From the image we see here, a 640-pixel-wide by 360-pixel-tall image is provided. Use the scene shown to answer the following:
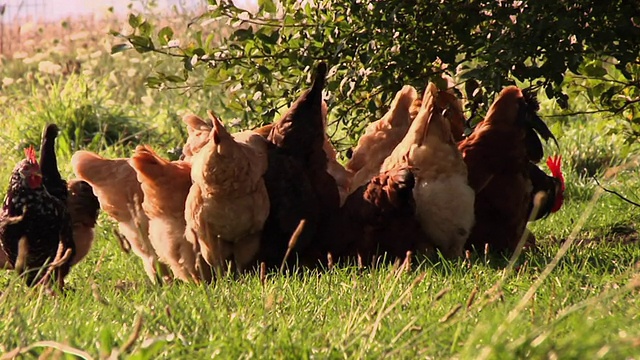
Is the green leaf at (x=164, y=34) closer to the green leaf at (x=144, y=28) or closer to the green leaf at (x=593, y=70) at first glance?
the green leaf at (x=144, y=28)

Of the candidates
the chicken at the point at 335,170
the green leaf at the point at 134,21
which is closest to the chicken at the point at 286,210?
the chicken at the point at 335,170

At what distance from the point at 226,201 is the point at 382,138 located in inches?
47.1

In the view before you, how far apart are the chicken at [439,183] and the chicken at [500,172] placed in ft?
0.68

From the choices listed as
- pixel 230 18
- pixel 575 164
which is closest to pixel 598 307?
pixel 230 18

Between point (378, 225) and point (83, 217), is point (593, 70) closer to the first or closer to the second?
point (378, 225)

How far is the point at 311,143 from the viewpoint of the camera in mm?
5109

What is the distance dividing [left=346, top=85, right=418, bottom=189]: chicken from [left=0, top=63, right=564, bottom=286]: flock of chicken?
1.4 inches

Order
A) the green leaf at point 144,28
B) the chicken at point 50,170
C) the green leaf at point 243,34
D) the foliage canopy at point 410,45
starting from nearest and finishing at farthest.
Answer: the foliage canopy at point 410,45 < the green leaf at point 243,34 < the green leaf at point 144,28 < the chicken at point 50,170

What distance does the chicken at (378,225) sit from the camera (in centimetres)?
485

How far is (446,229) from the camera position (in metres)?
4.91

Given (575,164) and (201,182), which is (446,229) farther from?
(575,164)

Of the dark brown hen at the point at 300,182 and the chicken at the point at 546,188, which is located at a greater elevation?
the dark brown hen at the point at 300,182

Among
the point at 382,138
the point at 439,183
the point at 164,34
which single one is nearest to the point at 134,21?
the point at 164,34

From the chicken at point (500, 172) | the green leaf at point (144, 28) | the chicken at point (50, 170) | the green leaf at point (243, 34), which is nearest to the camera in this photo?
the chicken at point (500, 172)
